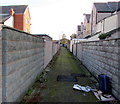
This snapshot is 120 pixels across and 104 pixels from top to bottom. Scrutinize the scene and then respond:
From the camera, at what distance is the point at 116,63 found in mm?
3955

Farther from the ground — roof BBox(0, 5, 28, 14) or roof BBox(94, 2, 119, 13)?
roof BBox(0, 5, 28, 14)

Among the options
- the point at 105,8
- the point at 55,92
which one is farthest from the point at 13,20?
the point at 55,92

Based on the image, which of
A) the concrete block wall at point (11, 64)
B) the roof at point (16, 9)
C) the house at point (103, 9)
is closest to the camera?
the concrete block wall at point (11, 64)

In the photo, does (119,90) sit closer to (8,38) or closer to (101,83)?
(101,83)

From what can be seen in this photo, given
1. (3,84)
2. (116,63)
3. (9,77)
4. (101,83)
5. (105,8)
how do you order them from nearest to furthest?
1. (3,84)
2. (9,77)
3. (116,63)
4. (101,83)
5. (105,8)

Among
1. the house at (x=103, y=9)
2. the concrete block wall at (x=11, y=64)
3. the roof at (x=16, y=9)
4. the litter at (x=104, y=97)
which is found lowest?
the litter at (x=104, y=97)

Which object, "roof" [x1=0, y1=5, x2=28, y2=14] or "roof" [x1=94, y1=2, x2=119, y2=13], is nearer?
"roof" [x1=94, y1=2, x2=119, y2=13]

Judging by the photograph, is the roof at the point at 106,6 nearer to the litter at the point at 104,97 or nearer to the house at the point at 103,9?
the house at the point at 103,9

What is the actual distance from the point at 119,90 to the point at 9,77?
3.01 metres

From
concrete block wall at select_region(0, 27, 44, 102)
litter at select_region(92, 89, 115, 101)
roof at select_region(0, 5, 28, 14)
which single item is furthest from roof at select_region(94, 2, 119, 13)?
concrete block wall at select_region(0, 27, 44, 102)

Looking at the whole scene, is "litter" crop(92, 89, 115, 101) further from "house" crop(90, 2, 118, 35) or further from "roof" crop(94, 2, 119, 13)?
"roof" crop(94, 2, 119, 13)

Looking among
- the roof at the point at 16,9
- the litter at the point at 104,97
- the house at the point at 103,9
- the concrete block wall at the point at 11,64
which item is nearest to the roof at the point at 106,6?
the house at the point at 103,9

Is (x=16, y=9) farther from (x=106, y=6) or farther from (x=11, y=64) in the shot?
(x=11, y=64)

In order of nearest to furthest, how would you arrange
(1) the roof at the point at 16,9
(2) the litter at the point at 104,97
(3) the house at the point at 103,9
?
1. (2) the litter at the point at 104,97
2. (3) the house at the point at 103,9
3. (1) the roof at the point at 16,9
